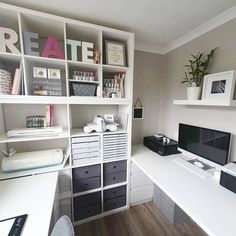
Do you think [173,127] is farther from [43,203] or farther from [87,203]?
[43,203]

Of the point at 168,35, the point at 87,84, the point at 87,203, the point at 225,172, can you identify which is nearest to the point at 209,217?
the point at 225,172

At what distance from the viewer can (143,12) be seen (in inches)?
51.6

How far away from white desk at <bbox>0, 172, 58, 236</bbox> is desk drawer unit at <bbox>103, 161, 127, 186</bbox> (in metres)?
0.58

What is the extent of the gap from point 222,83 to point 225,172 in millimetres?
797

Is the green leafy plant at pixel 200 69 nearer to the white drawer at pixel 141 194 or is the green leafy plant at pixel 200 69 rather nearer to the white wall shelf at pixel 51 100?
the white wall shelf at pixel 51 100

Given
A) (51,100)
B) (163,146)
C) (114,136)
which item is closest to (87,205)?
(114,136)

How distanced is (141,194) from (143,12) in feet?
7.18

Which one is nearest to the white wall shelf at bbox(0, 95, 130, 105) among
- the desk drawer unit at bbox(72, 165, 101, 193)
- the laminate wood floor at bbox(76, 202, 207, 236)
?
the desk drawer unit at bbox(72, 165, 101, 193)

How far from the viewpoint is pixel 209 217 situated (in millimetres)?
863

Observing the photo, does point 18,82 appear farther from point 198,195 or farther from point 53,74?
point 198,195

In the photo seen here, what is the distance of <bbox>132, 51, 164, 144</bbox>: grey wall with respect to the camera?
2.10 meters

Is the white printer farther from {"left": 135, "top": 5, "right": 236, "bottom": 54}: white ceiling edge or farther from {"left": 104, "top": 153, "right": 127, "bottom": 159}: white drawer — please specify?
{"left": 135, "top": 5, "right": 236, "bottom": 54}: white ceiling edge

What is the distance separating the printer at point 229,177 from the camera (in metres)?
1.07

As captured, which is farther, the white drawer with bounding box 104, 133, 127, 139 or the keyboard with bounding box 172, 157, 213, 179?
the white drawer with bounding box 104, 133, 127, 139
